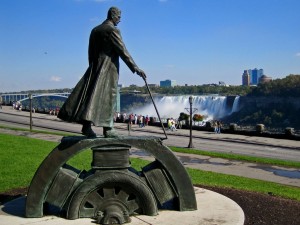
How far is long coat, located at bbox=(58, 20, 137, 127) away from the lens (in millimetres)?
7270

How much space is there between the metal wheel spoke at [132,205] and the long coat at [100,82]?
4.70ft

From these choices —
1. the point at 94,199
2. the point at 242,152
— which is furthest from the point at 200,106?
the point at 94,199

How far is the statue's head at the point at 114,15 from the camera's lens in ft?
24.7

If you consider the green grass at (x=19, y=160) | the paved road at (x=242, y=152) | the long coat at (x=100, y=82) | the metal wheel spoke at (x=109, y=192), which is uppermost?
the long coat at (x=100, y=82)

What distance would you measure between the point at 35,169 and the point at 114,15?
7.97 meters

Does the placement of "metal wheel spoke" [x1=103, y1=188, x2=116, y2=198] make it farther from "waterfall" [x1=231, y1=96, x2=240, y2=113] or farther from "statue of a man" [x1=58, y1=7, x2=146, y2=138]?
"waterfall" [x1=231, y1=96, x2=240, y2=113]

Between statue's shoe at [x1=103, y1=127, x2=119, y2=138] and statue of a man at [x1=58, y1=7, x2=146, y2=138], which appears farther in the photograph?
statue's shoe at [x1=103, y1=127, x2=119, y2=138]

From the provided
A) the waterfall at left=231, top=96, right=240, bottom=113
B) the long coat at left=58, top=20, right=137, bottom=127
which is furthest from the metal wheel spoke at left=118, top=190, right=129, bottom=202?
the waterfall at left=231, top=96, right=240, bottom=113

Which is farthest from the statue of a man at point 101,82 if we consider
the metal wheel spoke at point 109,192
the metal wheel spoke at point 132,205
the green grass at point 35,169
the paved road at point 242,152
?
the paved road at point 242,152

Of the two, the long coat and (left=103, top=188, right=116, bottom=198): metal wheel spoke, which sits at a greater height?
the long coat

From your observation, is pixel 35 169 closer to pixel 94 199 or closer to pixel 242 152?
pixel 94 199

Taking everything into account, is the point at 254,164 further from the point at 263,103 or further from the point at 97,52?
the point at 263,103

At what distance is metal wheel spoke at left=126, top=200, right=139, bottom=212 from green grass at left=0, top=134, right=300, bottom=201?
4.74 metres

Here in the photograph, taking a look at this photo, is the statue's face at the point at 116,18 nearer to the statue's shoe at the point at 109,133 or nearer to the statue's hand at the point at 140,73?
the statue's hand at the point at 140,73
